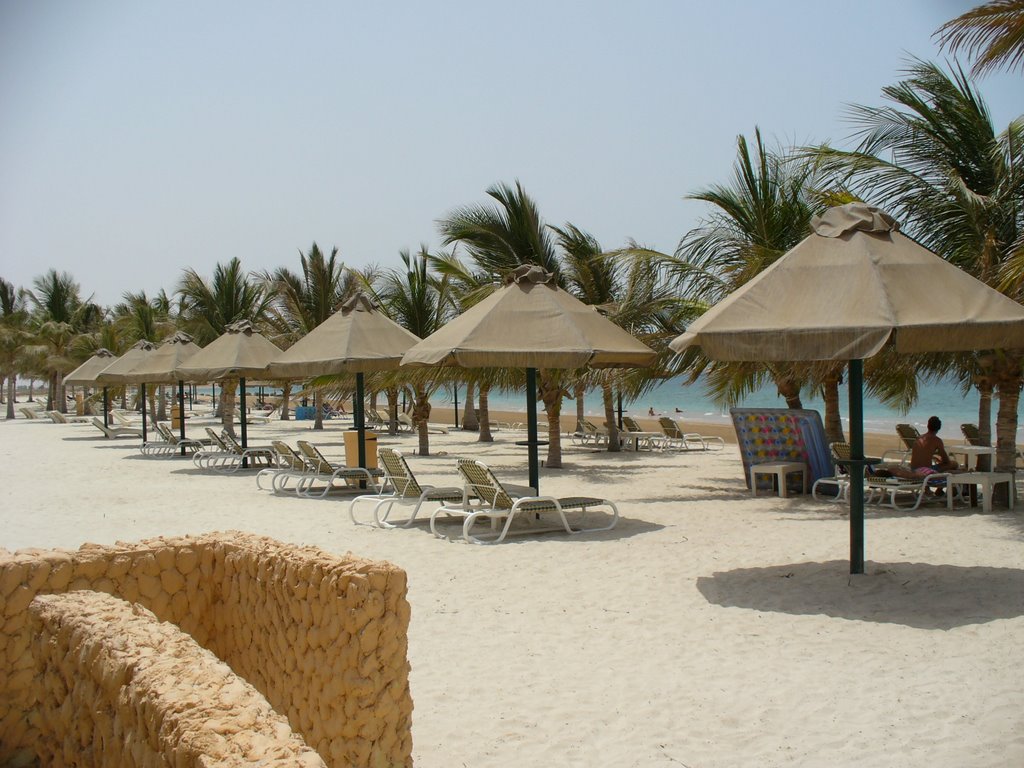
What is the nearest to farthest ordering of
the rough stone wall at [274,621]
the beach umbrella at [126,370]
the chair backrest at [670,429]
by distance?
the rough stone wall at [274,621] → the chair backrest at [670,429] → the beach umbrella at [126,370]

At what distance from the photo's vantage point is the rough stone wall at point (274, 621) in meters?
3.57

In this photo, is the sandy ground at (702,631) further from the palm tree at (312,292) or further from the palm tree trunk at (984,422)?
the palm tree at (312,292)

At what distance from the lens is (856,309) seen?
20.3ft

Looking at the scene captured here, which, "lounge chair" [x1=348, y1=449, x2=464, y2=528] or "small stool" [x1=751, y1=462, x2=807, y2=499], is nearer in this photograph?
"lounge chair" [x1=348, y1=449, x2=464, y2=528]

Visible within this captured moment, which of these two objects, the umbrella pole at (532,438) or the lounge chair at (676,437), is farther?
the lounge chair at (676,437)

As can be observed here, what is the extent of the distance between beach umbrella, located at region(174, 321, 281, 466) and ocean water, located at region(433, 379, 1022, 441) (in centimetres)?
2421

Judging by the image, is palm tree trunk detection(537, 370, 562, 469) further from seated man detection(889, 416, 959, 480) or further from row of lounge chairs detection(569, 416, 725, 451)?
seated man detection(889, 416, 959, 480)

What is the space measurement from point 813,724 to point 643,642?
1.47 meters

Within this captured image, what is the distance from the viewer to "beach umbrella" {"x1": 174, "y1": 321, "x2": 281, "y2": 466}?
16.5 meters

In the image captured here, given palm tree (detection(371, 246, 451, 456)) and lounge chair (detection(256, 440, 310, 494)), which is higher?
palm tree (detection(371, 246, 451, 456))

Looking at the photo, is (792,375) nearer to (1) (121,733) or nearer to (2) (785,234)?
(2) (785,234)

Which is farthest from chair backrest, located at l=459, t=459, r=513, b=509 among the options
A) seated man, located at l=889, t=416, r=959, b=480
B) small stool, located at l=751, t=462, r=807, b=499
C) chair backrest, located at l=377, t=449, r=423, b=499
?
seated man, located at l=889, t=416, r=959, b=480

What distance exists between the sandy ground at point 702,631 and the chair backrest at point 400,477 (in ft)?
2.07

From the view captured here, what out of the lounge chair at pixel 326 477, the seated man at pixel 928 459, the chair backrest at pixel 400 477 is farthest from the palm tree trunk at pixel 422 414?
the seated man at pixel 928 459
